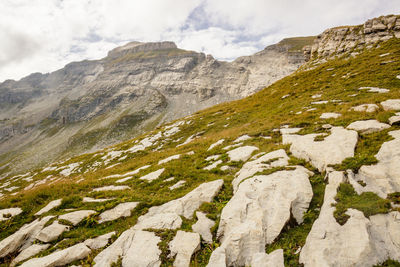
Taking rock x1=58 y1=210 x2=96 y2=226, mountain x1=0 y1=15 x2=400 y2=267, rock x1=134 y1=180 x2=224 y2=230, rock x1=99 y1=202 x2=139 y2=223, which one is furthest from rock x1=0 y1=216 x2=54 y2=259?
rock x1=134 y1=180 x2=224 y2=230

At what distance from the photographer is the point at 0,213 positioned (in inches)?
431

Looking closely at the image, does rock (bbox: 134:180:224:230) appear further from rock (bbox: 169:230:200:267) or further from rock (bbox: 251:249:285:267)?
rock (bbox: 251:249:285:267)

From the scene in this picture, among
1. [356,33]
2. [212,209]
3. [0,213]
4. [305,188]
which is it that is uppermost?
[356,33]

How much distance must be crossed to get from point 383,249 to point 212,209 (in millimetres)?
6290

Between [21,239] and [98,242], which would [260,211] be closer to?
[98,242]

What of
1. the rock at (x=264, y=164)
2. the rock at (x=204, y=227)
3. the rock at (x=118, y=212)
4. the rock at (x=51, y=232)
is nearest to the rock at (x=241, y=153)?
the rock at (x=264, y=164)

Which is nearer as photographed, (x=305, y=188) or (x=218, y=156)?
(x=305, y=188)

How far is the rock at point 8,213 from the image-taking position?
1049cm

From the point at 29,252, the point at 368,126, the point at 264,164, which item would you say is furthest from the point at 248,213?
the point at 368,126

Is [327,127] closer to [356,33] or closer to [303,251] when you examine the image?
[303,251]

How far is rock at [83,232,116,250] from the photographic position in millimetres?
8087

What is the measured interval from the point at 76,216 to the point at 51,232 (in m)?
1.24

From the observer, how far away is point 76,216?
32.7 feet

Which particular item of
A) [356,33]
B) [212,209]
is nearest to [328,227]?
[212,209]
